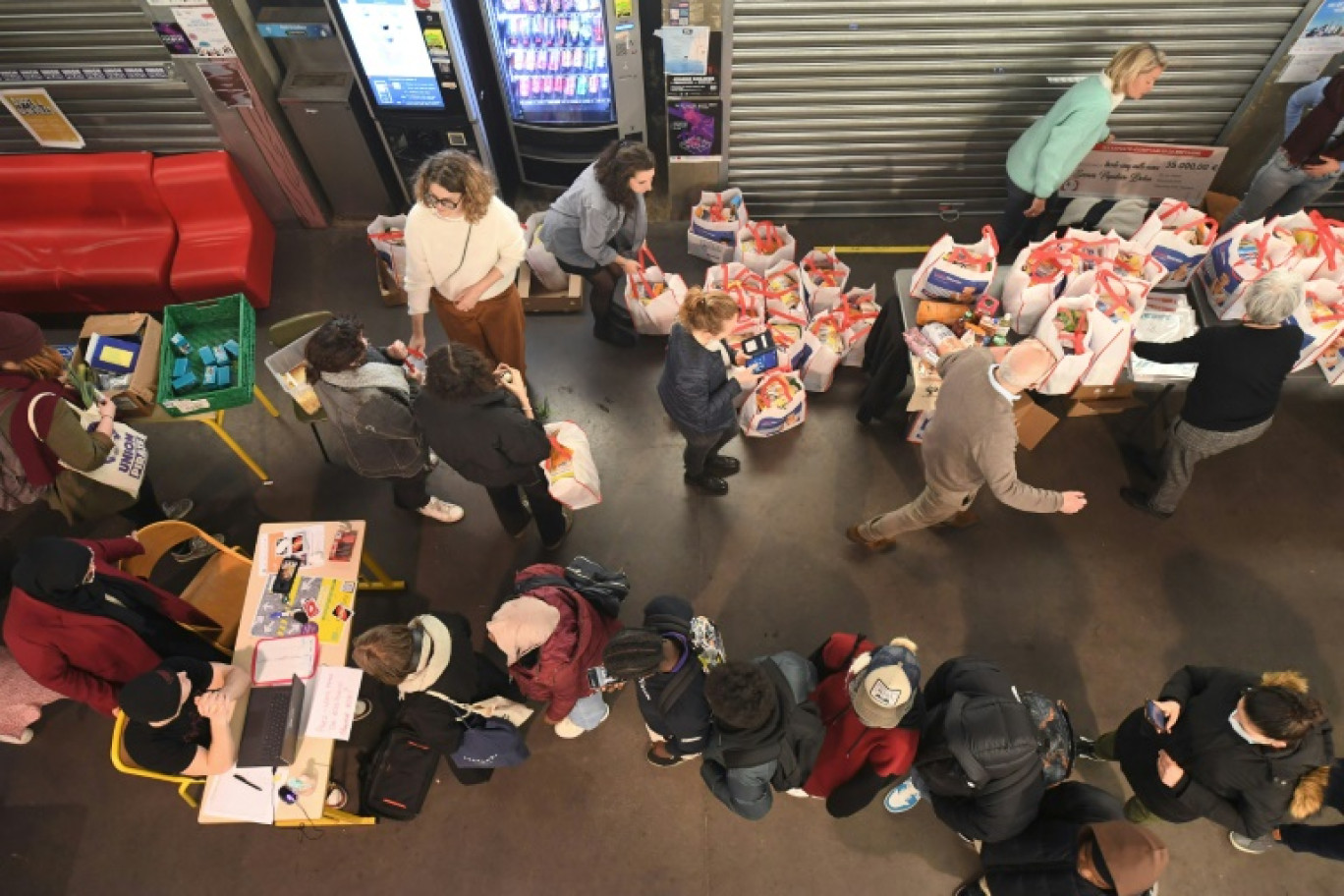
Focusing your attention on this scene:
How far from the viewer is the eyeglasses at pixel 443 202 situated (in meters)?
4.33

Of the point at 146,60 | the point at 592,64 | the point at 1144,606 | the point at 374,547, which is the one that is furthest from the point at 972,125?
the point at 146,60

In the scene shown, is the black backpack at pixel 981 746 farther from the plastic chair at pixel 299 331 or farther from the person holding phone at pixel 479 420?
the plastic chair at pixel 299 331

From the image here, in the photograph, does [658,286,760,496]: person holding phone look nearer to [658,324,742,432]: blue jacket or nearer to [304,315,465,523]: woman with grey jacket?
[658,324,742,432]: blue jacket

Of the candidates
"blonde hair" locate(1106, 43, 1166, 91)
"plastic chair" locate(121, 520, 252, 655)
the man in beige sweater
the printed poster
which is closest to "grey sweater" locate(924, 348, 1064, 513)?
the man in beige sweater

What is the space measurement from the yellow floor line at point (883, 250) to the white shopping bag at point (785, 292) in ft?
3.52

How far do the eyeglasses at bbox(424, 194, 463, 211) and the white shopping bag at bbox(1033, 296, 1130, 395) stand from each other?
3.66 meters

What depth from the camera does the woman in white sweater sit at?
4340 mm

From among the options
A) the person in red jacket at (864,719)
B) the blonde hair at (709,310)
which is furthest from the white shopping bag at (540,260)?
the person in red jacket at (864,719)

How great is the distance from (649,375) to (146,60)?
467cm

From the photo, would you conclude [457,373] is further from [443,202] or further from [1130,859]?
[1130,859]

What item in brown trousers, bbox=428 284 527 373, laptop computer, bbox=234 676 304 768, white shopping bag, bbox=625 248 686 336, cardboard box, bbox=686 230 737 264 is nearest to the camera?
laptop computer, bbox=234 676 304 768

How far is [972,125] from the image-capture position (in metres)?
6.50

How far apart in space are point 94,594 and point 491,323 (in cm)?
267

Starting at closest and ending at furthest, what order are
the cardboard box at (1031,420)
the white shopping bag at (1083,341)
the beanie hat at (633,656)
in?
the beanie hat at (633,656) → the white shopping bag at (1083,341) → the cardboard box at (1031,420)
